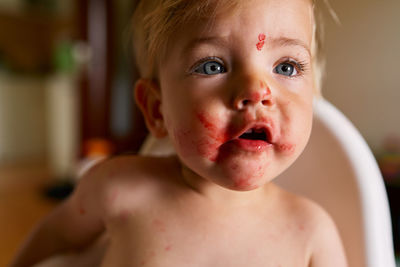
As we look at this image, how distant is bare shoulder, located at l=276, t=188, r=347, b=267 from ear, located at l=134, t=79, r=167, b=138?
0.21 meters

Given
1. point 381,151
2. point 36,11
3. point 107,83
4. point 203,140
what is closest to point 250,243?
point 203,140

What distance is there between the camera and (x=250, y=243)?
0.45m

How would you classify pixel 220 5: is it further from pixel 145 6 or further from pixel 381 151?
pixel 381 151

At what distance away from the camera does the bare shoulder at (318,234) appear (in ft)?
1.56

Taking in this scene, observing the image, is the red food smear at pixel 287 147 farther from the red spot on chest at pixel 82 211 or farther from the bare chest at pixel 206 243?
the red spot on chest at pixel 82 211

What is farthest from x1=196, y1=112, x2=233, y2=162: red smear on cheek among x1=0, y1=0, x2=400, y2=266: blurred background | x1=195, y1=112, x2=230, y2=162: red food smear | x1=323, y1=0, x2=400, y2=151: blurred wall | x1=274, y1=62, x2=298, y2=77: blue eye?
x1=323, y1=0, x2=400, y2=151: blurred wall

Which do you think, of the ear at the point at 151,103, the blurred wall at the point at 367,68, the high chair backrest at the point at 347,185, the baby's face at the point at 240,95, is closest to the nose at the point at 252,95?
the baby's face at the point at 240,95

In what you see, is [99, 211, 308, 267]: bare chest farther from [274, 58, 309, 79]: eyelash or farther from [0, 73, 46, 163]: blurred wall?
[0, 73, 46, 163]: blurred wall

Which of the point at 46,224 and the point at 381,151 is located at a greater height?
the point at 46,224

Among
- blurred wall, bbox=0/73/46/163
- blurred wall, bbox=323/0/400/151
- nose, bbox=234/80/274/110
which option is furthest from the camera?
blurred wall, bbox=0/73/46/163

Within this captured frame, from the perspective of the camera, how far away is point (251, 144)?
0.36 m

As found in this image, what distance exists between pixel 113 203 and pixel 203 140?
0.64ft

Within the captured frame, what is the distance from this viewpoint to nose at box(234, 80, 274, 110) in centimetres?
35

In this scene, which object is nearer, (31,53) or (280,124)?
(280,124)
